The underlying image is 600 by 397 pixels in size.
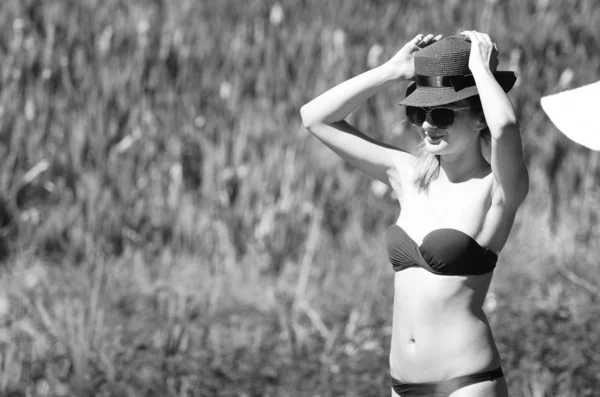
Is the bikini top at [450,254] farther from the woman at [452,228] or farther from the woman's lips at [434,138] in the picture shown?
the woman's lips at [434,138]

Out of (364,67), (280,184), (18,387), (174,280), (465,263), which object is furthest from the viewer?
(364,67)

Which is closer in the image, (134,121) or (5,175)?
(5,175)

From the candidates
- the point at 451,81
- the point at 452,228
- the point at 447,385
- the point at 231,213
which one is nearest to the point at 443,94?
the point at 451,81

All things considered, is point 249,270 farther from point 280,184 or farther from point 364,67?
point 364,67

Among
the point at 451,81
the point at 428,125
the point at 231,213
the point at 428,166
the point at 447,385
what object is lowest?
the point at 231,213

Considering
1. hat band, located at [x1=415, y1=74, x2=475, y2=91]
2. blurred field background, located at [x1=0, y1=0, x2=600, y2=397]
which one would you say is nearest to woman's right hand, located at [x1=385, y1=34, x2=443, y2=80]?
hat band, located at [x1=415, y1=74, x2=475, y2=91]

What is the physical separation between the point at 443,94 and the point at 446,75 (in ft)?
0.14

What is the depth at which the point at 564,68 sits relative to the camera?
5.81 meters

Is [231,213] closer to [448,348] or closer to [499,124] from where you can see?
[448,348]

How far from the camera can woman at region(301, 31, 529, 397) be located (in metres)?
2.24

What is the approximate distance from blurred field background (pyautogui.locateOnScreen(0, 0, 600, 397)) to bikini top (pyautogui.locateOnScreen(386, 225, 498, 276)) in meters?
1.60

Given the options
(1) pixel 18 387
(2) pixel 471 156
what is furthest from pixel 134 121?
(2) pixel 471 156

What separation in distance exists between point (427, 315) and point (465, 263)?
5.9 inches

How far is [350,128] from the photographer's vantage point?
8.34ft
